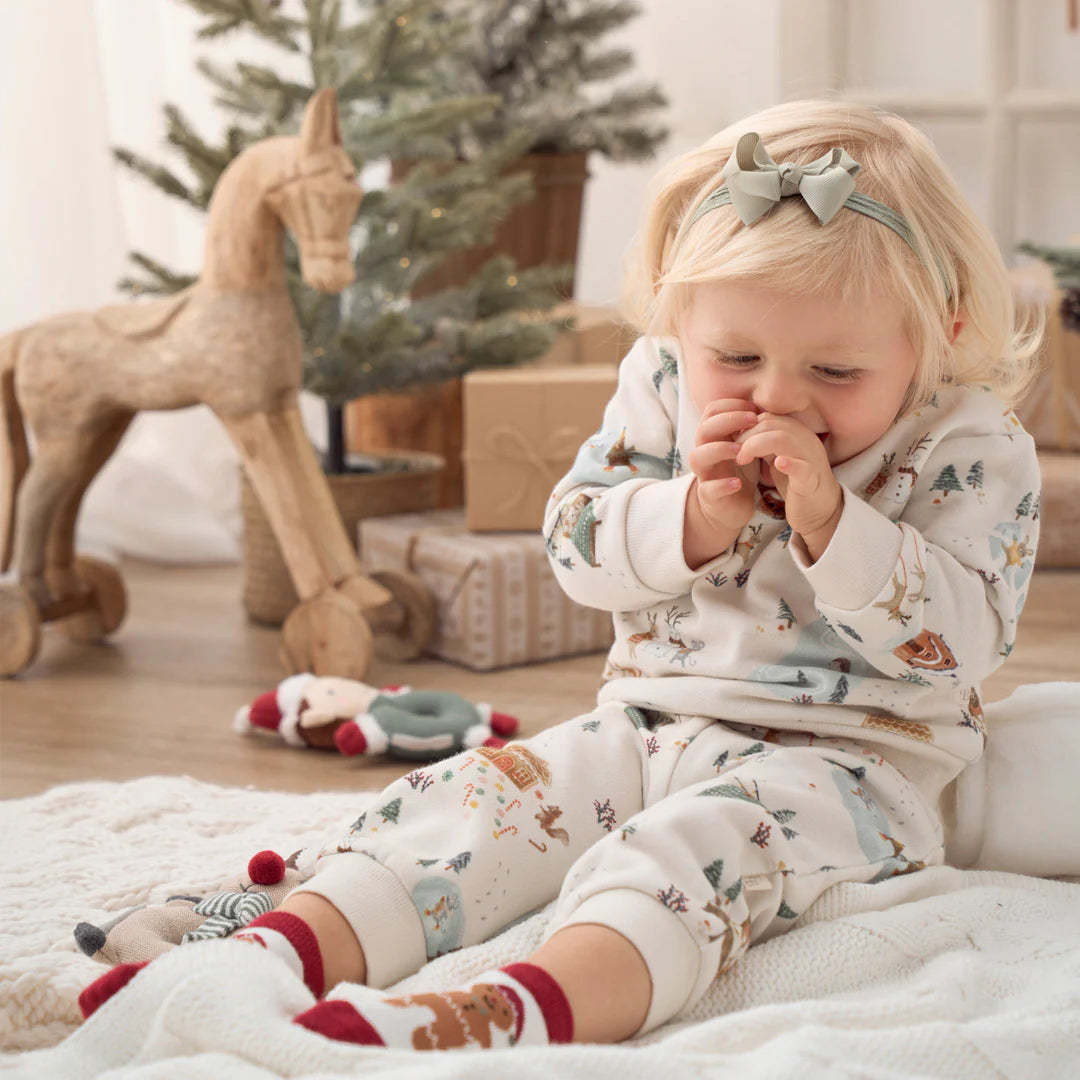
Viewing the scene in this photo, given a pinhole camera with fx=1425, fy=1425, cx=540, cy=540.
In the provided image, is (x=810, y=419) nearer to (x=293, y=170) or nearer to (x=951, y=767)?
(x=951, y=767)

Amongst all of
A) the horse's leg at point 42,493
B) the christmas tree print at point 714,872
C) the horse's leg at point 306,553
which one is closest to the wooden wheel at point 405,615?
the horse's leg at point 306,553

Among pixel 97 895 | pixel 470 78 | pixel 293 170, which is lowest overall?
pixel 97 895

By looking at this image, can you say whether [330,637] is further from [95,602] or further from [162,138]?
[162,138]

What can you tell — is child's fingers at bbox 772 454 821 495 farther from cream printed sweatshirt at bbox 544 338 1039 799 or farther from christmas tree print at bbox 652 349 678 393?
christmas tree print at bbox 652 349 678 393

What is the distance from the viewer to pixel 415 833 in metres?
0.88

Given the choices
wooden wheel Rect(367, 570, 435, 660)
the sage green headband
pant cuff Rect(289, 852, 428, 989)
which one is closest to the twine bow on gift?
wooden wheel Rect(367, 570, 435, 660)

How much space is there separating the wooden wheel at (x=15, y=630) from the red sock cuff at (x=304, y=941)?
39.3 inches

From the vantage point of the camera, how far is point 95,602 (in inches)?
73.9

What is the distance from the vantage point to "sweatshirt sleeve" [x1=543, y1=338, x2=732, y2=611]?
0.97m

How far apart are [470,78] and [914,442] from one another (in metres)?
1.52

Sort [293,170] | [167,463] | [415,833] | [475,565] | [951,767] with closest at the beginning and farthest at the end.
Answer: [415,833]
[951,767]
[293,170]
[475,565]
[167,463]

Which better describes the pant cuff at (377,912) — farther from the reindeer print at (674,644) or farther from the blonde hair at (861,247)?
the blonde hair at (861,247)

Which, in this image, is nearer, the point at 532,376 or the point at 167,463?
the point at 532,376

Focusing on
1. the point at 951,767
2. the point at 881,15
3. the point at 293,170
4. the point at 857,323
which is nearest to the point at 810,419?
the point at 857,323
